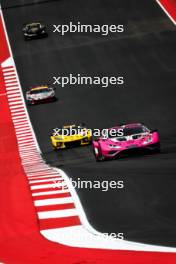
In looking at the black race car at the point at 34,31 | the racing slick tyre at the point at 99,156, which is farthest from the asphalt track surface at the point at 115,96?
the black race car at the point at 34,31

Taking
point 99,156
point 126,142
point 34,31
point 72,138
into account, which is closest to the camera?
point 126,142

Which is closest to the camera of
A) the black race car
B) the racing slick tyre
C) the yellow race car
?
the racing slick tyre

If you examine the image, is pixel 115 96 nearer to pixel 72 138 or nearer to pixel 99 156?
pixel 72 138

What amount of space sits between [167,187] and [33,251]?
603 centimetres

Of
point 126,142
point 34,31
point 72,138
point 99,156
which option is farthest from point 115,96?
point 34,31

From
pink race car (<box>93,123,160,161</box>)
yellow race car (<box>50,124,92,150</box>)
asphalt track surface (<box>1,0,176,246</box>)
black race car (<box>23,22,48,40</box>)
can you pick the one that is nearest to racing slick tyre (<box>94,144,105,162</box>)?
pink race car (<box>93,123,160,161</box>)

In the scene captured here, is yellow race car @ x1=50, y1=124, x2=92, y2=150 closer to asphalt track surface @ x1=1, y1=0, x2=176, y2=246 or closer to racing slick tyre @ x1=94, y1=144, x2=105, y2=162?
asphalt track surface @ x1=1, y1=0, x2=176, y2=246

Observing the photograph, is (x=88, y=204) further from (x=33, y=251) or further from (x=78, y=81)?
(x=78, y=81)

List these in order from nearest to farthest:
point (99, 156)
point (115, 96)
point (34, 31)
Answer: point (99, 156) < point (115, 96) < point (34, 31)

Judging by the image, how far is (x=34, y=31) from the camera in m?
63.7

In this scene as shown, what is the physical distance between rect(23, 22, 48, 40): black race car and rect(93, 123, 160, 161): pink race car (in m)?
31.5

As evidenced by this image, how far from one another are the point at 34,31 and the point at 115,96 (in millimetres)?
17888

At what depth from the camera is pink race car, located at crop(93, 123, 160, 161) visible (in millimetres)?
31750

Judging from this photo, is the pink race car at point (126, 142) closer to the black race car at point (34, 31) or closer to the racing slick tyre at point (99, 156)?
the racing slick tyre at point (99, 156)
